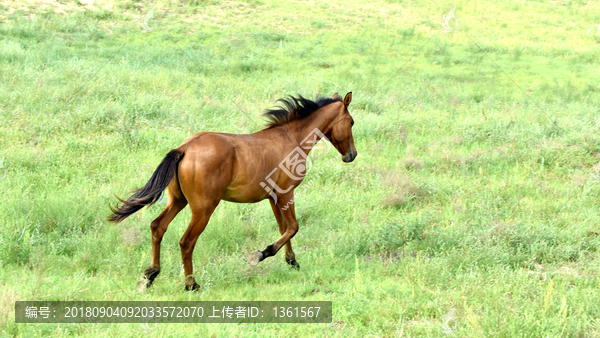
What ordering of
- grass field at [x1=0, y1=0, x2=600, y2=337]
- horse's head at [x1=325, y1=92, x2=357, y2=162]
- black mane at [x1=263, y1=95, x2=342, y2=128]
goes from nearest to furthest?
1. grass field at [x1=0, y1=0, x2=600, y2=337]
2. black mane at [x1=263, y1=95, x2=342, y2=128]
3. horse's head at [x1=325, y1=92, x2=357, y2=162]

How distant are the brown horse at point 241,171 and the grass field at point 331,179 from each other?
569 millimetres

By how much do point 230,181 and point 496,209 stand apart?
4.26m

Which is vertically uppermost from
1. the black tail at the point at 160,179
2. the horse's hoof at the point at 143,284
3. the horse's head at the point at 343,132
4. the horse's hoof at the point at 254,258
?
the horse's head at the point at 343,132

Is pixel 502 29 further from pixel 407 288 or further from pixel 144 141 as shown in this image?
pixel 407 288

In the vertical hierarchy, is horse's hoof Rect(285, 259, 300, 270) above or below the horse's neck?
below

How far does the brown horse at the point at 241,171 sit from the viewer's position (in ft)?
15.8

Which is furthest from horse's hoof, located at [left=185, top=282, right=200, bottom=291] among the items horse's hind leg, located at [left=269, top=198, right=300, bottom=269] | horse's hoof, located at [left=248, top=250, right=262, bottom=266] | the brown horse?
horse's hind leg, located at [left=269, top=198, right=300, bottom=269]

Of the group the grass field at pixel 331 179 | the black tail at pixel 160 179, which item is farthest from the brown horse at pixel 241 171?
the grass field at pixel 331 179

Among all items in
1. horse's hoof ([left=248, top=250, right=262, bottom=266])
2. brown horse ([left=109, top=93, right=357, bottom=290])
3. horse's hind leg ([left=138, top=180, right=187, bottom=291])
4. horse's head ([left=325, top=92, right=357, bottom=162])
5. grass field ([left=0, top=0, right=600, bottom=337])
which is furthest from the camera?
horse's head ([left=325, top=92, right=357, bottom=162])

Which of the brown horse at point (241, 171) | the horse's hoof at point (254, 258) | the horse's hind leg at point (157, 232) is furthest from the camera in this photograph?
the horse's hoof at point (254, 258)

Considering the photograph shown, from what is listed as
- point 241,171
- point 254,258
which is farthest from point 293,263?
point 241,171

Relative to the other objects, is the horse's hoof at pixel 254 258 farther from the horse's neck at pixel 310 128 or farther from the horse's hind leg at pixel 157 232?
the horse's neck at pixel 310 128

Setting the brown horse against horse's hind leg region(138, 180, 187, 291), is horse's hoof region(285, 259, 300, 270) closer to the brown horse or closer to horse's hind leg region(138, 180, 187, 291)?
the brown horse

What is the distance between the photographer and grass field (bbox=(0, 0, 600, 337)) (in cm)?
464
